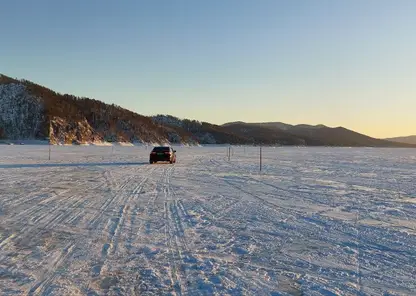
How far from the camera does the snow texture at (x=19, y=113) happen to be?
109m

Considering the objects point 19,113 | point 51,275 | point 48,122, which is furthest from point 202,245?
point 19,113

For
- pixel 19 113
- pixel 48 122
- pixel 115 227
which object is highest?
pixel 19 113

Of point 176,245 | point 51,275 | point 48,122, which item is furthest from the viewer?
point 48,122

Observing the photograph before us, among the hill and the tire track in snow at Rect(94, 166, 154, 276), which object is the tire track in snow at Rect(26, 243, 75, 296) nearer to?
the tire track in snow at Rect(94, 166, 154, 276)

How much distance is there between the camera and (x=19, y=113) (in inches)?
4525

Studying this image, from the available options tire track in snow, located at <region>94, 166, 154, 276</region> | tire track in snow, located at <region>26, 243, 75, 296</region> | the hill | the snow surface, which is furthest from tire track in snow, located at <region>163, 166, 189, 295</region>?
the hill

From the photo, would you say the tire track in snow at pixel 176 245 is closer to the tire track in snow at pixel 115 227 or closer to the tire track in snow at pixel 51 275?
the tire track in snow at pixel 115 227

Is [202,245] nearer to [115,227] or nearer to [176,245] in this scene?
[176,245]

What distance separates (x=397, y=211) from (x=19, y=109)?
124 meters

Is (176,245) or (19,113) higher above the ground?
(19,113)

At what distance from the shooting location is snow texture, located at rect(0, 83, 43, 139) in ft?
358

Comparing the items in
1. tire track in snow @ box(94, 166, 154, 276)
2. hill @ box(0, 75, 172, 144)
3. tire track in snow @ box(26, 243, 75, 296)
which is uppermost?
hill @ box(0, 75, 172, 144)

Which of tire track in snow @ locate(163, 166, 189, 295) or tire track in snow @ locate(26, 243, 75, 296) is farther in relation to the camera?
tire track in snow @ locate(163, 166, 189, 295)

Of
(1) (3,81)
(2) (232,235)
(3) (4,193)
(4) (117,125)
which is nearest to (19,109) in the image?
(1) (3,81)
